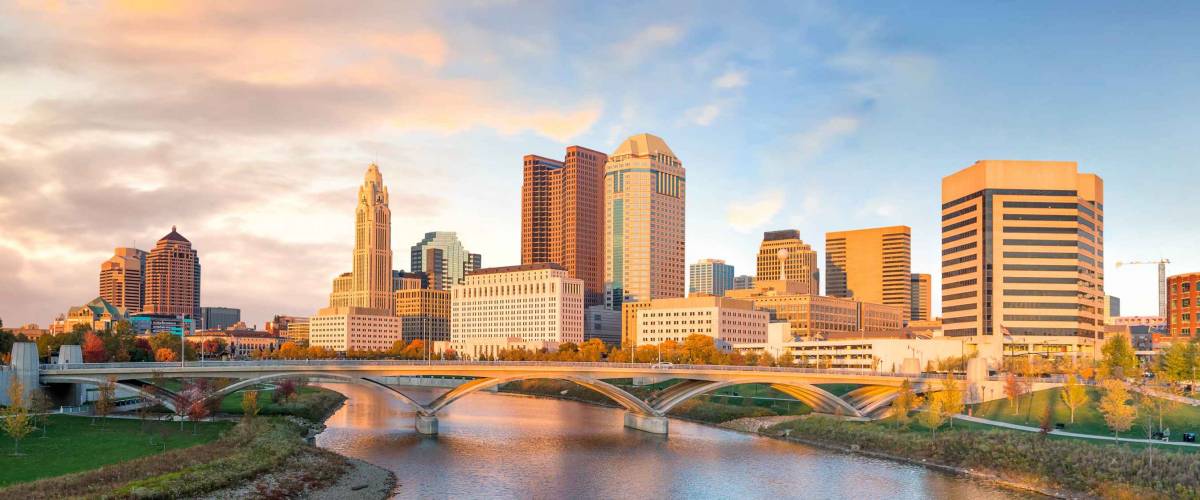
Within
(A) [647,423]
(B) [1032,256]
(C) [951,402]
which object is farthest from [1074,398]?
(B) [1032,256]

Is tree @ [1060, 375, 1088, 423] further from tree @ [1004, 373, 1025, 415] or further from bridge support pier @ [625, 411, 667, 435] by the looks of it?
bridge support pier @ [625, 411, 667, 435]

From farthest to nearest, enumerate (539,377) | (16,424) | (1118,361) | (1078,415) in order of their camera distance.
A: (1118,361), (539,377), (1078,415), (16,424)

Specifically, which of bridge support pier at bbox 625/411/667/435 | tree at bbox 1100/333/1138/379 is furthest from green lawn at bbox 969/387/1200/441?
bridge support pier at bbox 625/411/667/435

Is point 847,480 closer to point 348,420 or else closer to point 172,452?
point 172,452

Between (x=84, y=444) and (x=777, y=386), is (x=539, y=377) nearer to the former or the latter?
(x=777, y=386)

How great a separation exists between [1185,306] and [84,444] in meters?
152

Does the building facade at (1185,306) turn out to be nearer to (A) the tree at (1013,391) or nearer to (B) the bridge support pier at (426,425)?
(A) the tree at (1013,391)

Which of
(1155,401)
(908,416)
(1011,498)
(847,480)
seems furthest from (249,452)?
(1155,401)

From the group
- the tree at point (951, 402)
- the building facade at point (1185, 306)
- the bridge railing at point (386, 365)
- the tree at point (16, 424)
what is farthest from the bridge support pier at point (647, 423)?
the building facade at point (1185, 306)

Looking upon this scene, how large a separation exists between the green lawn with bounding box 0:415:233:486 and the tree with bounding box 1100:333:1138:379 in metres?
95.9

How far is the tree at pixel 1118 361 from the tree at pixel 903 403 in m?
23.7

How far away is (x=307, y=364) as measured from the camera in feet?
354

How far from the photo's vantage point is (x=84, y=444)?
74.1 metres

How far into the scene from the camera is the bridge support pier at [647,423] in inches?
4274
